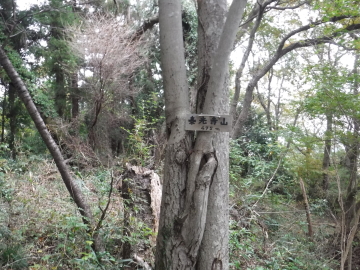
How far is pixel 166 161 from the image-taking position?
2643mm

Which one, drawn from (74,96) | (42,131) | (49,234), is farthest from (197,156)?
(74,96)

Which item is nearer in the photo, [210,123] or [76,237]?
[210,123]

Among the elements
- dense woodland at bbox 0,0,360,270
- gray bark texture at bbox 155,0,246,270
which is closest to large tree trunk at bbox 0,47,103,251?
dense woodland at bbox 0,0,360,270

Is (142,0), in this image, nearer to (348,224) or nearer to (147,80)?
(147,80)

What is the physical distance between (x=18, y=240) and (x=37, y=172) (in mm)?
3396

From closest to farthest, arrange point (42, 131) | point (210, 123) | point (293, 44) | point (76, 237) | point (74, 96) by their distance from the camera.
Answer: point (210, 123)
point (76, 237)
point (42, 131)
point (293, 44)
point (74, 96)

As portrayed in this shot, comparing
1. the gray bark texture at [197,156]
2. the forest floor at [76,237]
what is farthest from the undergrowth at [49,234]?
the gray bark texture at [197,156]

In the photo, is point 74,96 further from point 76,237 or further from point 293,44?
point 76,237

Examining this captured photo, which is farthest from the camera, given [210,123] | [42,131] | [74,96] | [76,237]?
[74,96]

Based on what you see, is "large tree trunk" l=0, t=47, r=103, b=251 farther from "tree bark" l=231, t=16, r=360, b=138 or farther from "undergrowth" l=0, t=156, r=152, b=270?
"tree bark" l=231, t=16, r=360, b=138

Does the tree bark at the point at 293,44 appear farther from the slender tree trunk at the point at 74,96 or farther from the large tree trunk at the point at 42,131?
the large tree trunk at the point at 42,131

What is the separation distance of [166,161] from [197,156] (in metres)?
0.34

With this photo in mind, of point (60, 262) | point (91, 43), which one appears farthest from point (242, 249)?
point (91, 43)

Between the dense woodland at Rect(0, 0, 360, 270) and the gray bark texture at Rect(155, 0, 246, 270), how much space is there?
0.03 feet
